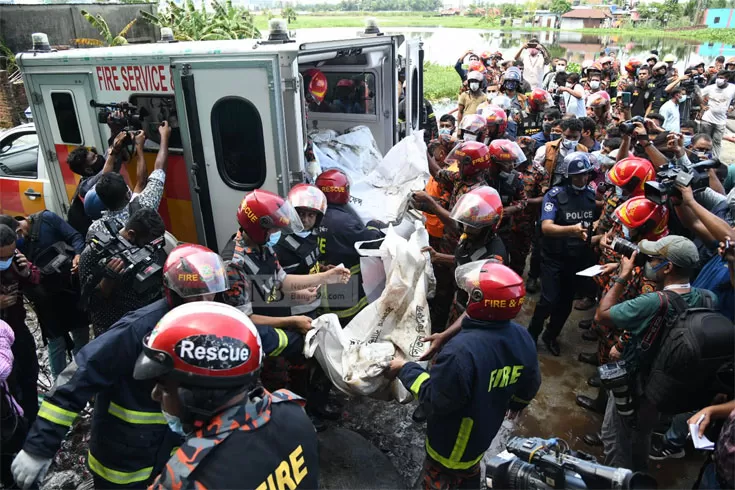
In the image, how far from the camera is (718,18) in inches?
2078

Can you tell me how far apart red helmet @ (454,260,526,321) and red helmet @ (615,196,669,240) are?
58.1 inches

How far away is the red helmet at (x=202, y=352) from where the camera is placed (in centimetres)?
145

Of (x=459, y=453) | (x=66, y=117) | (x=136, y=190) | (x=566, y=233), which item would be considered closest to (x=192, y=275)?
(x=459, y=453)

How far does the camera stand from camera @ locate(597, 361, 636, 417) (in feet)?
9.04

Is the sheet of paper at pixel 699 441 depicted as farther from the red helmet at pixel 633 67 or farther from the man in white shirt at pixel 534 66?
the red helmet at pixel 633 67

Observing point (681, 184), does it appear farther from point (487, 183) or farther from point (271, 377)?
point (271, 377)

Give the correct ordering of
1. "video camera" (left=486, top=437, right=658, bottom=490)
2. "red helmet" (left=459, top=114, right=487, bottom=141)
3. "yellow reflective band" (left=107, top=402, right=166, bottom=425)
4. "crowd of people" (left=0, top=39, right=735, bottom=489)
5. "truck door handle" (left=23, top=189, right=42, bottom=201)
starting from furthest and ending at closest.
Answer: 1. "truck door handle" (left=23, top=189, right=42, bottom=201)
2. "red helmet" (left=459, top=114, right=487, bottom=141)
3. "yellow reflective band" (left=107, top=402, right=166, bottom=425)
4. "video camera" (left=486, top=437, right=658, bottom=490)
5. "crowd of people" (left=0, top=39, right=735, bottom=489)

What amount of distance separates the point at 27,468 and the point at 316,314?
2025 millimetres

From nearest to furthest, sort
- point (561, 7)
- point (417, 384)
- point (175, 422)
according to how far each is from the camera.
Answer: point (175, 422) → point (417, 384) → point (561, 7)

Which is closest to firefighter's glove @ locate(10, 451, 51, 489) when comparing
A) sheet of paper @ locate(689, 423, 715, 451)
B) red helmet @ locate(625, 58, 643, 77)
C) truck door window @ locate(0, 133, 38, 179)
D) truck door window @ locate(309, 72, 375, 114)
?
sheet of paper @ locate(689, 423, 715, 451)

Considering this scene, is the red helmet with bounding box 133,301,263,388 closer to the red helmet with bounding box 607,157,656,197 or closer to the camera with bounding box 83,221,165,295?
the camera with bounding box 83,221,165,295

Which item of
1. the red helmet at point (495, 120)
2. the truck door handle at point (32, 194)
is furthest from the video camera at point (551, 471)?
the truck door handle at point (32, 194)

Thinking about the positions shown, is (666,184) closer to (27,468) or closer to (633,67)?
(27,468)

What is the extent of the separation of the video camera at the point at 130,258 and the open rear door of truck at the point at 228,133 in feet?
3.81
